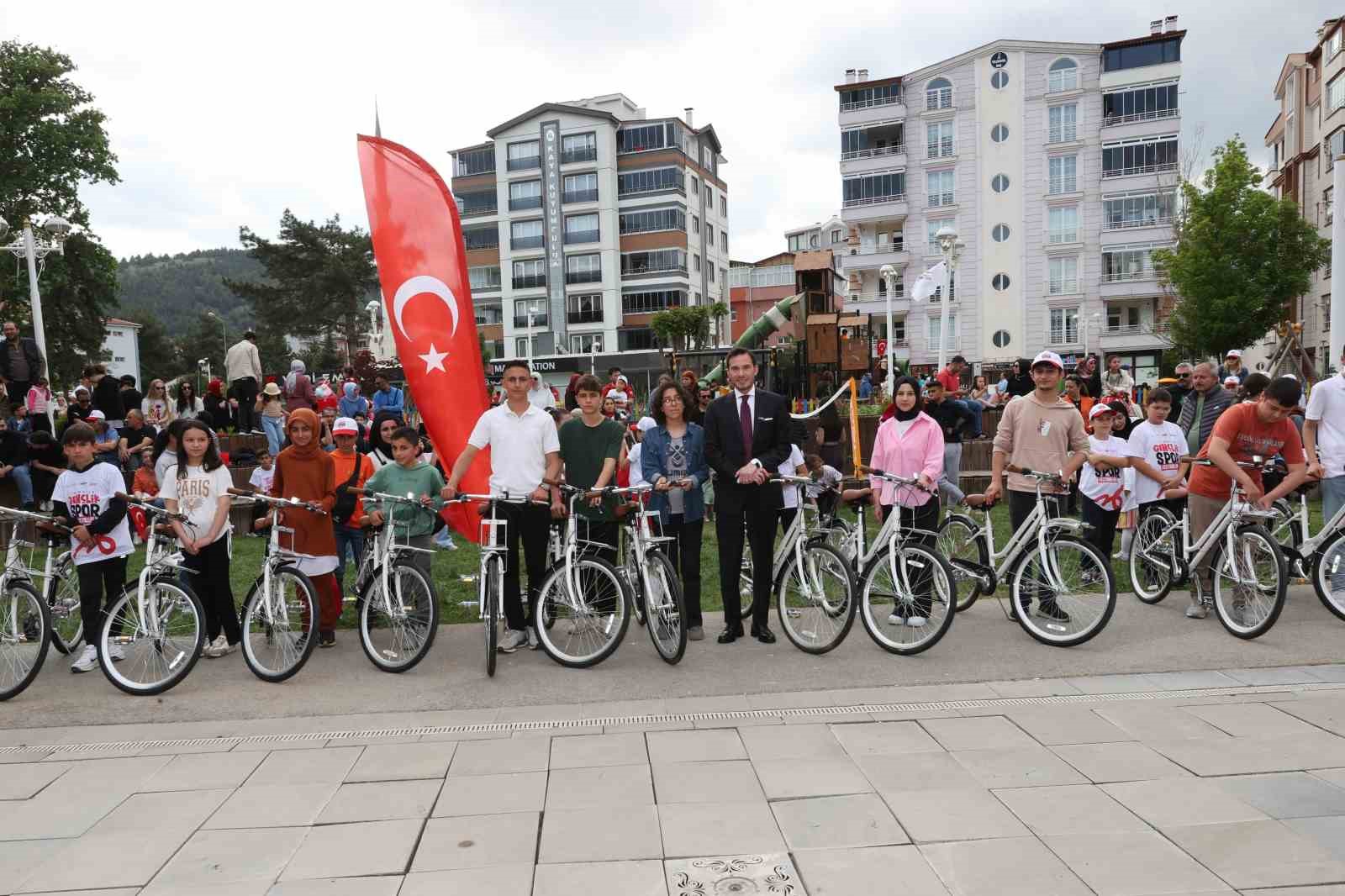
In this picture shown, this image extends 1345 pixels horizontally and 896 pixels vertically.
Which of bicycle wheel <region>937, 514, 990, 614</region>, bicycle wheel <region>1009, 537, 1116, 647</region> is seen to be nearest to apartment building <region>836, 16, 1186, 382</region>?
bicycle wheel <region>937, 514, 990, 614</region>

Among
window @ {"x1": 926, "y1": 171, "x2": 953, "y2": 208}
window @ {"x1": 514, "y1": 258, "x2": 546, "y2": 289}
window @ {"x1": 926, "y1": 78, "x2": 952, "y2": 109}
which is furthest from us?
window @ {"x1": 514, "y1": 258, "x2": 546, "y2": 289}

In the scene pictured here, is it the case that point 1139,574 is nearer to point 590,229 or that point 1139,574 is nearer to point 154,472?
point 154,472

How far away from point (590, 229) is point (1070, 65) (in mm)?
28233

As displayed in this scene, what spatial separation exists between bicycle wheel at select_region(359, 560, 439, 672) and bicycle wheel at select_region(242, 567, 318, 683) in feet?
1.21

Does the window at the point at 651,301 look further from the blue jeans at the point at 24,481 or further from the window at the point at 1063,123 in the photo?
the blue jeans at the point at 24,481

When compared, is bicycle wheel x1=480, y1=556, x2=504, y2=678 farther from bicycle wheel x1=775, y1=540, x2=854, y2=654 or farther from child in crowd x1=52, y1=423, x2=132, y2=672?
child in crowd x1=52, y1=423, x2=132, y2=672

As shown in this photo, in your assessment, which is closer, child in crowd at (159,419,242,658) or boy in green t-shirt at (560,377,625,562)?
child in crowd at (159,419,242,658)

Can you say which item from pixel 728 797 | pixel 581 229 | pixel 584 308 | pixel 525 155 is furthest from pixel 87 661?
pixel 525 155

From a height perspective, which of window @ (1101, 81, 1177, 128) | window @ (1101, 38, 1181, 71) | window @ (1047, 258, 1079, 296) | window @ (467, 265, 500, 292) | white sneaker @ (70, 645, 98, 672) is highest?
window @ (1101, 38, 1181, 71)

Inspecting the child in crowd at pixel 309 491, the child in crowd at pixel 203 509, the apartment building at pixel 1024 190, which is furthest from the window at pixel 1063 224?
the child in crowd at pixel 203 509

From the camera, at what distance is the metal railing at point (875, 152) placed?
52750 millimetres

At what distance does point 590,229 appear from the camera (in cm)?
6050

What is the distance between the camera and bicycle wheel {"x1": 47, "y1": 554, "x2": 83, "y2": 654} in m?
6.65

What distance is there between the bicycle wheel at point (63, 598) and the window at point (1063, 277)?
2027 inches
